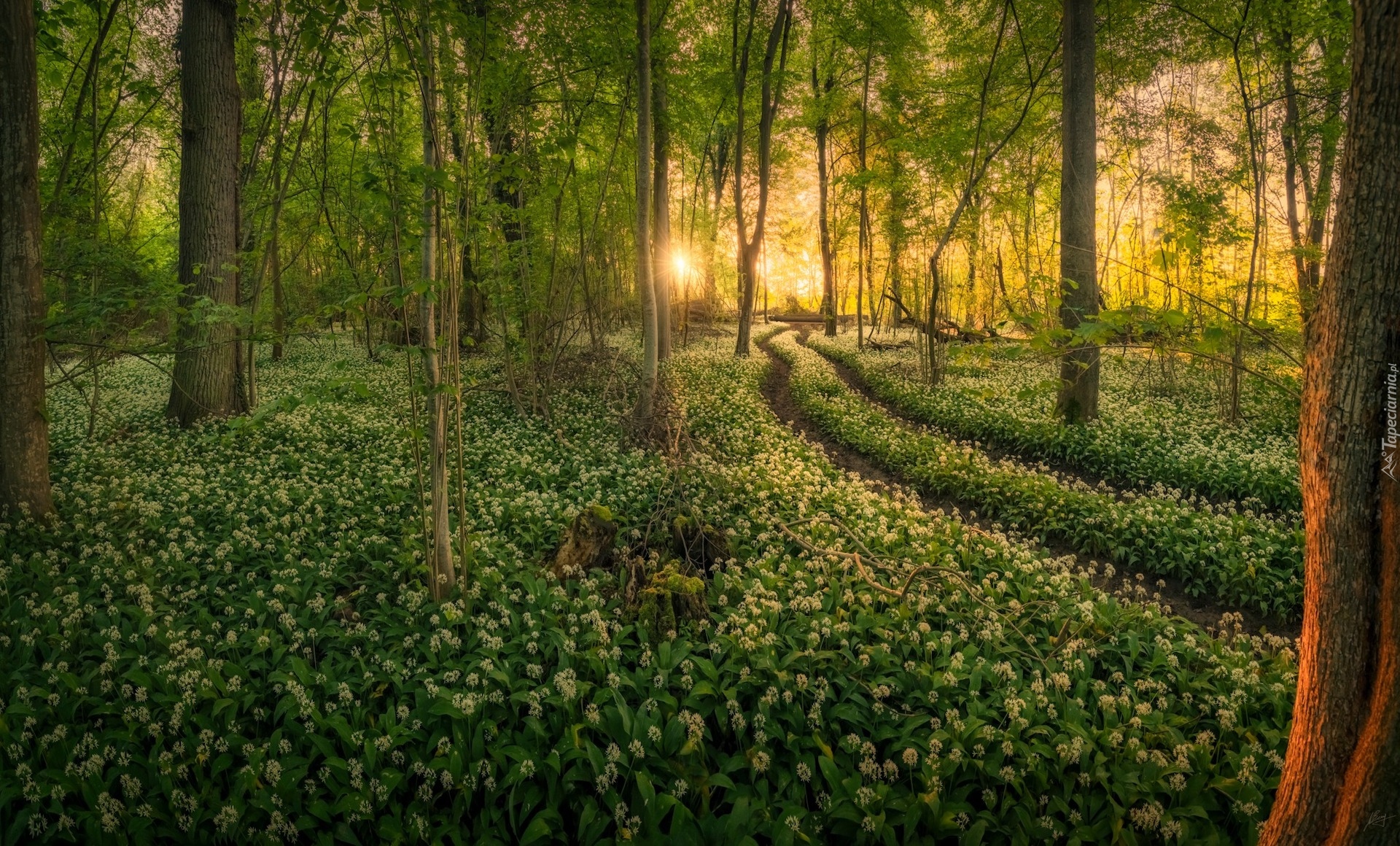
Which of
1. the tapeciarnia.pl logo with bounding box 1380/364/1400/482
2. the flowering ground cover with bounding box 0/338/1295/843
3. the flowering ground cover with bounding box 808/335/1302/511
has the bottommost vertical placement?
the flowering ground cover with bounding box 0/338/1295/843

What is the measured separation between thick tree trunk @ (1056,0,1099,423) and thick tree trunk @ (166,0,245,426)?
13230 millimetres

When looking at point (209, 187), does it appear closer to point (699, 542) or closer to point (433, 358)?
point (433, 358)

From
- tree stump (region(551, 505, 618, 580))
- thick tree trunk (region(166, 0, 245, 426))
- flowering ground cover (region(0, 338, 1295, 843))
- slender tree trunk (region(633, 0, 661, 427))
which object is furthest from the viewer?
slender tree trunk (region(633, 0, 661, 427))

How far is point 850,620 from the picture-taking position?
4.52 metres

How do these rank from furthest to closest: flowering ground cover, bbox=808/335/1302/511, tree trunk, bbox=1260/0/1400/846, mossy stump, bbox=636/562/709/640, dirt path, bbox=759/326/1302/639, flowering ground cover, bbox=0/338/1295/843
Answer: flowering ground cover, bbox=808/335/1302/511 → dirt path, bbox=759/326/1302/639 → mossy stump, bbox=636/562/709/640 → flowering ground cover, bbox=0/338/1295/843 → tree trunk, bbox=1260/0/1400/846

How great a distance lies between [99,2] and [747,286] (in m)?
15.4

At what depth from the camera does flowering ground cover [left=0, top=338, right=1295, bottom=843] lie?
9.14ft

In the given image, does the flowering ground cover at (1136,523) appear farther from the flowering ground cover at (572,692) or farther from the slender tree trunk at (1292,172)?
the slender tree trunk at (1292,172)

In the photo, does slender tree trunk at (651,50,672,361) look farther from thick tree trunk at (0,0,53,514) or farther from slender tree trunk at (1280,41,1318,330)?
slender tree trunk at (1280,41,1318,330)

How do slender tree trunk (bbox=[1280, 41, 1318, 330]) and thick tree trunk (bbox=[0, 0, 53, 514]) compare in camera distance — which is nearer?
thick tree trunk (bbox=[0, 0, 53, 514])

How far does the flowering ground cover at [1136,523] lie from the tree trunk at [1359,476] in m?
4.78

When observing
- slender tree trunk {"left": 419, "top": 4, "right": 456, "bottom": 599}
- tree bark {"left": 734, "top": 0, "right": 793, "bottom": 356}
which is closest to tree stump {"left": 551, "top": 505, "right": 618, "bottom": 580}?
slender tree trunk {"left": 419, "top": 4, "right": 456, "bottom": 599}

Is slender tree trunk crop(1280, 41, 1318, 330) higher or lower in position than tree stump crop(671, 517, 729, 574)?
higher

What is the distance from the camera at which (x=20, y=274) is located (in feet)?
15.9
